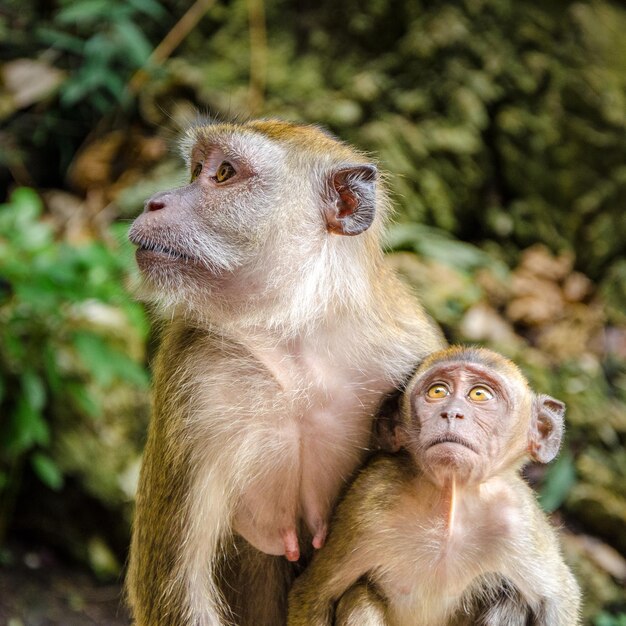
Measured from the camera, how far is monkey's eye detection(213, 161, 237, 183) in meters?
3.56

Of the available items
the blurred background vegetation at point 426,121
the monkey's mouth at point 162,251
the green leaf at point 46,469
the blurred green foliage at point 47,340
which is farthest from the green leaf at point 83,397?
the monkey's mouth at point 162,251

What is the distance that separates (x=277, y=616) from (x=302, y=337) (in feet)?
3.96

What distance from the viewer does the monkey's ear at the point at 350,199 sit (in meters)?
3.54

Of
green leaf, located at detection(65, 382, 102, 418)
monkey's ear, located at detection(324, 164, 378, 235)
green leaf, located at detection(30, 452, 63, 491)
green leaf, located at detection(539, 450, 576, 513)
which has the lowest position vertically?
green leaf, located at detection(30, 452, 63, 491)

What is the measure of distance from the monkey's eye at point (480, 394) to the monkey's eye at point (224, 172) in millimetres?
1175

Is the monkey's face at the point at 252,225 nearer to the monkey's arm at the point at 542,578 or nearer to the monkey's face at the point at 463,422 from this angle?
the monkey's face at the point at 463,422

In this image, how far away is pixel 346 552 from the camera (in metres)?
3.42

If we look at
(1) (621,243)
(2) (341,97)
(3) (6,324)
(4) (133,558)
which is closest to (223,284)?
(4) (133,558)

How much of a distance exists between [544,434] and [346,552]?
0.85m

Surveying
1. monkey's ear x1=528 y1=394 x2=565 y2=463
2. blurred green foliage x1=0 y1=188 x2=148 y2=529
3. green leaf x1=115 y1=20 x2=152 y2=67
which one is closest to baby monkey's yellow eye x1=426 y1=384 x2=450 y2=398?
monkey's ear x1=528 y1=394 x2=565 y2=463

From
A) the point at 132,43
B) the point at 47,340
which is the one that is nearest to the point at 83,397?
the point at 47,340

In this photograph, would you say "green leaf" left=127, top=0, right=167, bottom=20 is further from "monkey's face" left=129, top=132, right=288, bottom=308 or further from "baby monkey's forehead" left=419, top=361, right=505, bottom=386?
"baby monkey's forehead" left=419, top=361, right=505, bottom=386

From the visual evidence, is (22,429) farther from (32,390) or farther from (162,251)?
(162,251)

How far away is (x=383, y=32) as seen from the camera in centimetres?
796
